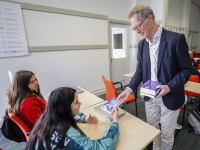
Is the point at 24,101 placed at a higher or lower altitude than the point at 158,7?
lower

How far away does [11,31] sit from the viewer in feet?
7.04

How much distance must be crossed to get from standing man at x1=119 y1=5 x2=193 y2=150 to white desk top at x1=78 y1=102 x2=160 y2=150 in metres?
0.26

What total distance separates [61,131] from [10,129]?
79cm

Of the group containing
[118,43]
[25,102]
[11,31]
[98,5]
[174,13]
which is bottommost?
[25,102]

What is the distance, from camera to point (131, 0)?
3.89m

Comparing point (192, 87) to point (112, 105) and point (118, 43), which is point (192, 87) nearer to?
point (112, 105)

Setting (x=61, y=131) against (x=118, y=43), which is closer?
(x=61, y=131)

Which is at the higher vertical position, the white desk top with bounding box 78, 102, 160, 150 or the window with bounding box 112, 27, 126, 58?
the window with bounding box 112, 27, 126, 58

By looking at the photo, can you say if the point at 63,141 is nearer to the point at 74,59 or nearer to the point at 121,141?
the point at 121,141

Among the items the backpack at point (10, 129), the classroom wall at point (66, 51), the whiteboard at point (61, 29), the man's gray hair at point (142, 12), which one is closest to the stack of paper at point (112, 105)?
the man's gray hair at point (142, 12)

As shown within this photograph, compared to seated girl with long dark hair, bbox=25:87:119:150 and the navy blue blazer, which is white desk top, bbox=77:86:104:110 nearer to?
seated girl with long dark hair, bbox=25:87:119:150

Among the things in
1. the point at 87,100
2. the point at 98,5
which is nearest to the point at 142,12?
the point at 87,100

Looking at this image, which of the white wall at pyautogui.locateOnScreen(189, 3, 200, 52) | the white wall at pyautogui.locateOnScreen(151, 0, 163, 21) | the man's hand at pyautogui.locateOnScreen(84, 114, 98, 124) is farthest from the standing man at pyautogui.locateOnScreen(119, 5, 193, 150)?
the white wall at pyautogui.locateOnScreen(189, 3, 200, 52)

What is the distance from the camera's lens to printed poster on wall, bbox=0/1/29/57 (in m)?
2.06
